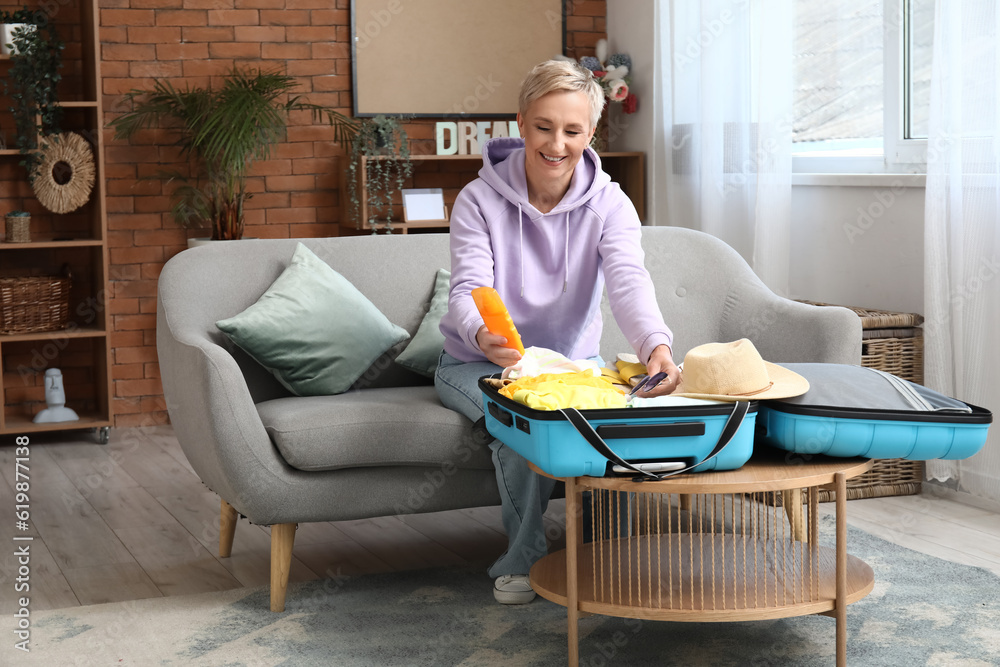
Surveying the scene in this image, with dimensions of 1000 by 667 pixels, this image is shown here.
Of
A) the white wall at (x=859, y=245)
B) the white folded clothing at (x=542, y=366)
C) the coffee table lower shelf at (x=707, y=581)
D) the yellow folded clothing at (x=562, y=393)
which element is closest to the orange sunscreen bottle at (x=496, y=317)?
the white folded clothing at (x=542, y=366)

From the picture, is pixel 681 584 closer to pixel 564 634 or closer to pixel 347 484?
pixel 564 634

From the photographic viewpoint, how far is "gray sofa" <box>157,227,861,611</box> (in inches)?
88.6

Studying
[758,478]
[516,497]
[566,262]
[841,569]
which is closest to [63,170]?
[566,262]

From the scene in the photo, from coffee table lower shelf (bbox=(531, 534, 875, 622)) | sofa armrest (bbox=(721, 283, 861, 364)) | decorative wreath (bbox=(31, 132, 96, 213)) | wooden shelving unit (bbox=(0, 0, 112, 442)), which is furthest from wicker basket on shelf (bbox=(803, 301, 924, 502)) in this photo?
decorative wreath (bbox=(31, 132, 96, 213))

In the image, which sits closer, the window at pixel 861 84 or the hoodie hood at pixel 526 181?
the hoodie hood at pixel 526 181

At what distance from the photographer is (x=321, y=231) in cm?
476

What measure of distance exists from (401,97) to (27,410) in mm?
2052

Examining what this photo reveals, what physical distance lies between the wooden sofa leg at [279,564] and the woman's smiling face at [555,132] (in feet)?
3.09

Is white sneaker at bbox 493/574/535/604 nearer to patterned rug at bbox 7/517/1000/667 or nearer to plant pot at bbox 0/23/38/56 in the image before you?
patterned rug at bbox 7/517/1000/667

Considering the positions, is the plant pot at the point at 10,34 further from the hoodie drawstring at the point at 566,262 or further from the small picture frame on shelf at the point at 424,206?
the hoodie drawstring at the point at 566,262

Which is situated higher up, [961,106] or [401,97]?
[401,97]

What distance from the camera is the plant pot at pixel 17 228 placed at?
4121mm

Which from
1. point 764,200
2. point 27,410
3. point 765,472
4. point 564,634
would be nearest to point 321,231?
point 27,410

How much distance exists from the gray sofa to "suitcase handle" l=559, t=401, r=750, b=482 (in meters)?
0.65
